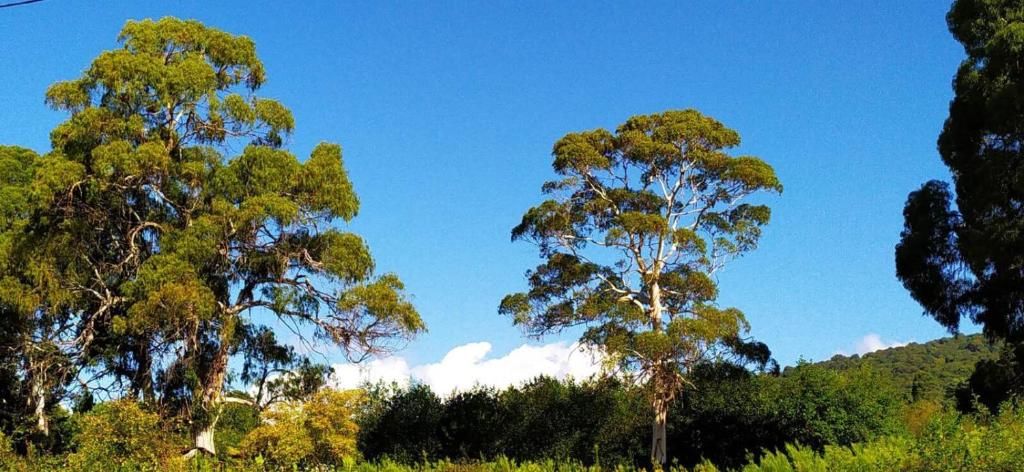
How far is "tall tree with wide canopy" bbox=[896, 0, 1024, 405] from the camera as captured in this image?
1848cm

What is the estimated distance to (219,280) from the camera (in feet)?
67.7

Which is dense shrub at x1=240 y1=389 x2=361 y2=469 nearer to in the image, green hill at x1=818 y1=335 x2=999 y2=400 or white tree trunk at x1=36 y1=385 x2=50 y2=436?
white tree trunk at x1=36 y1=385 x2=50 y2=436

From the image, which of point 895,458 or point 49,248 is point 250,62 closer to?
point 49,248

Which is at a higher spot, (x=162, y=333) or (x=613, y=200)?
(x=613, y=200)

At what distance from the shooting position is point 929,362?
64.2 metres

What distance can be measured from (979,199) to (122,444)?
674 inches

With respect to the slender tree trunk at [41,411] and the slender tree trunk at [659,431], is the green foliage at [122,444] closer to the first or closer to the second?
the slender tree trunk at [41,411]

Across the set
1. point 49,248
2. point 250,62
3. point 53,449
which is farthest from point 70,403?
point 250,62

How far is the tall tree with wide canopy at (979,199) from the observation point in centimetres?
1848

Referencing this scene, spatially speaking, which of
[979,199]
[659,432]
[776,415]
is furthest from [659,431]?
[979,199]

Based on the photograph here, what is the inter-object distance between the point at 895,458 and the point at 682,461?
20206mm

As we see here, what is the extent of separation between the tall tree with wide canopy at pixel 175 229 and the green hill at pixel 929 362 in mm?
32639

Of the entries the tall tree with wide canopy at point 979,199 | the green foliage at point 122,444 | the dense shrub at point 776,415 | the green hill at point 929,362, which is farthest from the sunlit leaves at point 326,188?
the green hill at point 929,362

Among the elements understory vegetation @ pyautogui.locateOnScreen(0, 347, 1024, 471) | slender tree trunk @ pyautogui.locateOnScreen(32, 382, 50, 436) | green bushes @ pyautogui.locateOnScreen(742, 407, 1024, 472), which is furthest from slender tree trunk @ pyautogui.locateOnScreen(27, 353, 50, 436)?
green bushes @ pyautogui.locateOnScreen(742, 407, 1024, 472)
